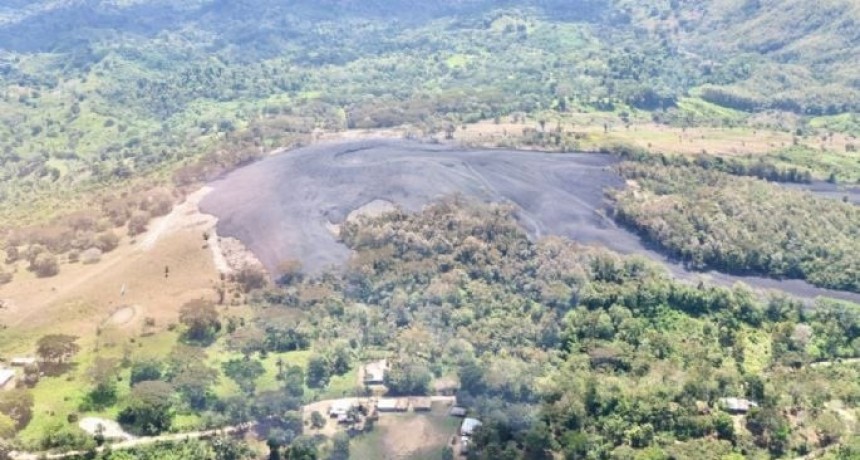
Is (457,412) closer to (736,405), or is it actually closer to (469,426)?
(469,426)

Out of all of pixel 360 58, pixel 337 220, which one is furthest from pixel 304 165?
pixel 360 58

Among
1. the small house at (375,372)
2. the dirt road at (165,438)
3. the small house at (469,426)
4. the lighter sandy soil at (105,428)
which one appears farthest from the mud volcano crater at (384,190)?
the small house at (469,426)

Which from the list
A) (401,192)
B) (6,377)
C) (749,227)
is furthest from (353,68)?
(6,377)

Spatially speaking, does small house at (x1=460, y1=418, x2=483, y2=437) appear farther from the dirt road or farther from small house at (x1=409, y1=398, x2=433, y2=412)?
the dirt road

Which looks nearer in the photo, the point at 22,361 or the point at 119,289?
the point at 22,361

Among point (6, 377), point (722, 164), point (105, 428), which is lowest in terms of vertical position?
point (105, 428)
